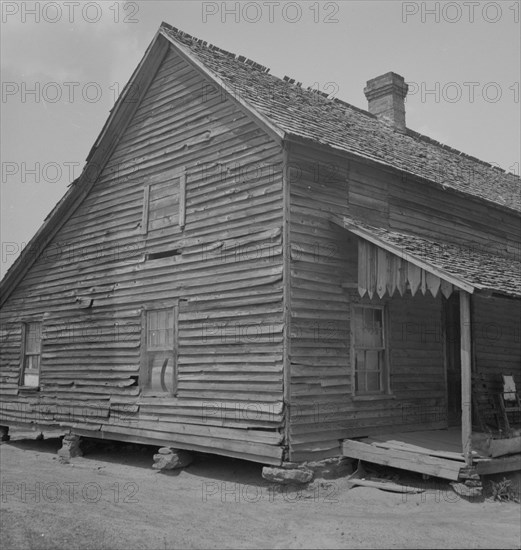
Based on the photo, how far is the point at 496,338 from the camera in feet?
45.7

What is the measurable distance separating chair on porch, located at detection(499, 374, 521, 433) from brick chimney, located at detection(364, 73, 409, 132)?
24.9ft

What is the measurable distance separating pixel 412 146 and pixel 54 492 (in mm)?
10850

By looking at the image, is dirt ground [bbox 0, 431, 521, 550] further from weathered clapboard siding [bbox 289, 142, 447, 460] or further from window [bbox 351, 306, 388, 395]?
window [bbox 351, 306, 388, 395]

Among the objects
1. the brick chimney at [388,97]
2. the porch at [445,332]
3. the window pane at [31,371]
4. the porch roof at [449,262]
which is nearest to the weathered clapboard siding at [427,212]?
the porch roof at [449,262]

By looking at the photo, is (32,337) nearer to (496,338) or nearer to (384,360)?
(384,360)

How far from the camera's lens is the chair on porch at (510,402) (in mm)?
12320

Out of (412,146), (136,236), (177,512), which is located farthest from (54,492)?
(412,146)

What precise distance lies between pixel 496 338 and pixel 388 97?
7494mm

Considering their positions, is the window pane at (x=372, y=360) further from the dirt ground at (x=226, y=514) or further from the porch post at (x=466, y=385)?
the porch post at (x=466, y=385)

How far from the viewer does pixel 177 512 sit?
29.5 ft

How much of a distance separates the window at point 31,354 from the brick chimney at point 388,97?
10518mm

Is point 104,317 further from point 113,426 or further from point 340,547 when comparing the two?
point 340,547

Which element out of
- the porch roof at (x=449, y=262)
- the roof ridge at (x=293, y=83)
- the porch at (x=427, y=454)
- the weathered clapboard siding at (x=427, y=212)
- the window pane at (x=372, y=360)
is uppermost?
the roof ridge at (x=293, y=83)

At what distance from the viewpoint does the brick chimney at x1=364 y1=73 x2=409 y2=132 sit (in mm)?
17797
